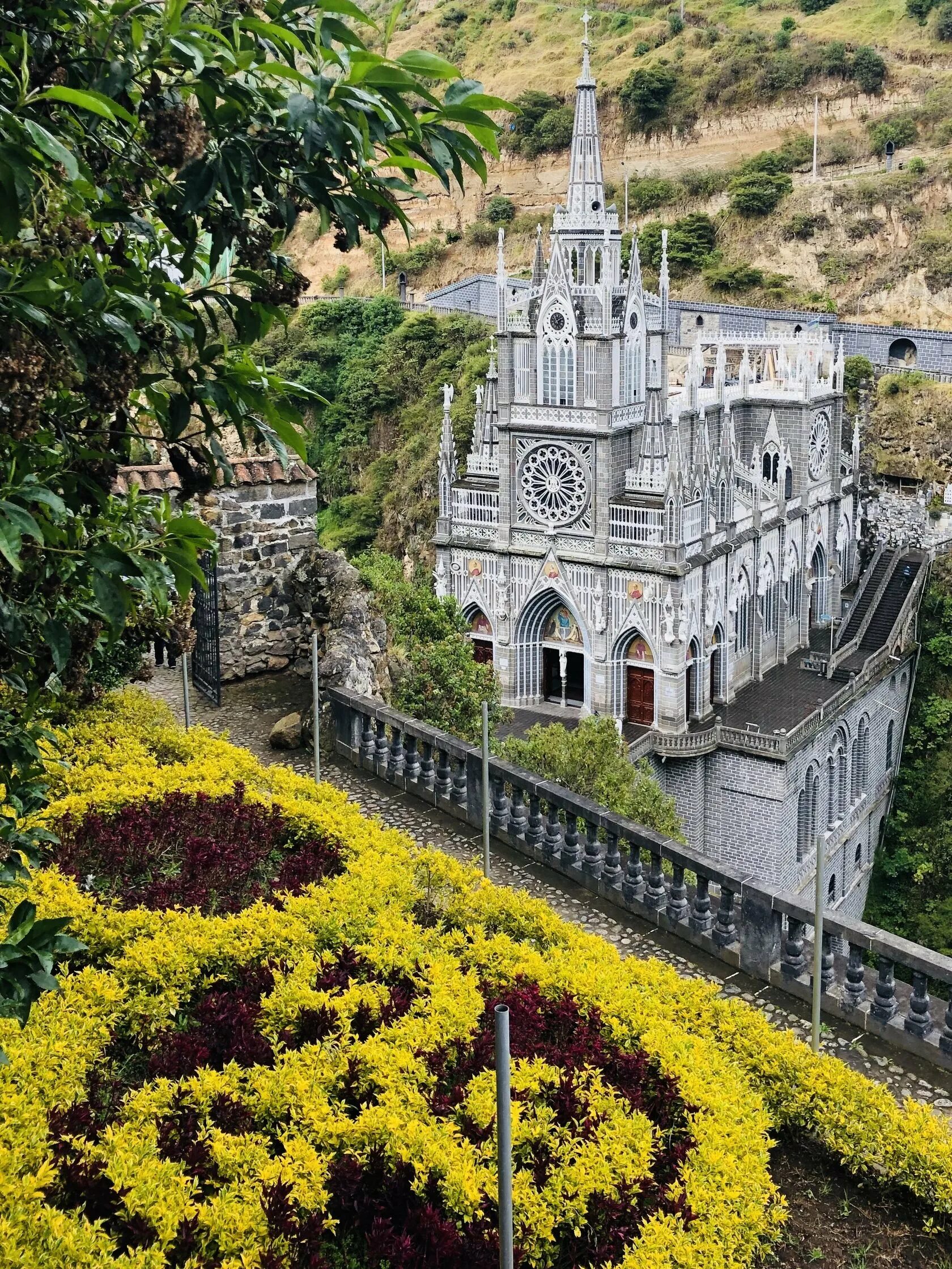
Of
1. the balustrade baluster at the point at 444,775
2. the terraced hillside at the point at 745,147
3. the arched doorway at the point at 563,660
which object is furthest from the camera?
the terraced hillside at the point at 745,147

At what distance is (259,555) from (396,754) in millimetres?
4215

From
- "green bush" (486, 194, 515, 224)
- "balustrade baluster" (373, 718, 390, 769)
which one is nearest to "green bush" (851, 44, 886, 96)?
"green bush" (486, 194, 515, 224)

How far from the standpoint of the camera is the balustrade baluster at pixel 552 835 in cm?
1281

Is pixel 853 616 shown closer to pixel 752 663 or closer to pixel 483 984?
pixel 752 663

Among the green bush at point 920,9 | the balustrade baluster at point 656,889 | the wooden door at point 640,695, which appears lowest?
the wooden door at point 640,695

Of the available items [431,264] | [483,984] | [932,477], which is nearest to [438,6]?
[431,264]

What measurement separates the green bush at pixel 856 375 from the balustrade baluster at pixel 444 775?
45.6 meters

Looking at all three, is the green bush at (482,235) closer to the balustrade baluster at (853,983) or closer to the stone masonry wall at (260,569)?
the stone masonry wall at (260,569)

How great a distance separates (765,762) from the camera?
37812mm

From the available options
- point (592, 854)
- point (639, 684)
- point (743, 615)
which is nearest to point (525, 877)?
point (592, 854)

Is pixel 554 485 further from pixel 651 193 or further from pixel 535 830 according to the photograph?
pixel 651 193

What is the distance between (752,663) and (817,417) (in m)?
9.93

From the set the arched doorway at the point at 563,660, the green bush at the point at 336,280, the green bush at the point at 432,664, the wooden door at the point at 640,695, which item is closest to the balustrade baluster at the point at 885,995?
the green bush at the point at 432,664

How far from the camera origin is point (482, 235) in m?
85.4
